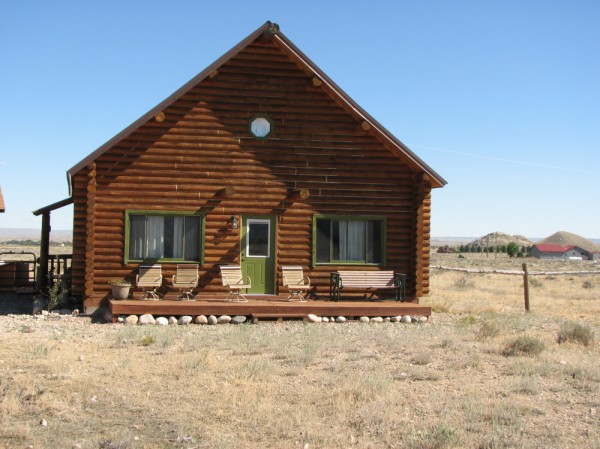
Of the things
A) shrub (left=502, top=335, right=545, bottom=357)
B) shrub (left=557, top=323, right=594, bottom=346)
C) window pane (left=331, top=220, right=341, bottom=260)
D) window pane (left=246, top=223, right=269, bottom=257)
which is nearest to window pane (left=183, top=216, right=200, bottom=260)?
window pane (left=246, top=223, right=269, bottom=257)

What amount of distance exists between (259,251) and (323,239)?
62.5 inches

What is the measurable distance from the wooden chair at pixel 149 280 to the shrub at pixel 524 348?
802cm

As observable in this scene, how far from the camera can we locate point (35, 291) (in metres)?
18.5

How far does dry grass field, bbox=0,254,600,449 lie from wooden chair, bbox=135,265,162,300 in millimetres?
1797

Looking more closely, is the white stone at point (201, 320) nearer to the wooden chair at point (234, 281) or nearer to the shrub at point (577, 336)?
the wooden chair at point (234, 281)

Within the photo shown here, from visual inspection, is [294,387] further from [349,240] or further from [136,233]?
[349,240]

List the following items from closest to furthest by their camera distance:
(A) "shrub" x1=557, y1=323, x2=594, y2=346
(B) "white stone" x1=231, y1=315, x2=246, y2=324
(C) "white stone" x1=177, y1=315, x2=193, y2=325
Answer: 1. (A) "shrub" x1=557, y1=323, x2=594, y2=346
2. (C) "white stone" x1=177, y1=315, x2=193, y2=325
3. (B) "white stone" x1=231, y1=315, x2=246, y2=324

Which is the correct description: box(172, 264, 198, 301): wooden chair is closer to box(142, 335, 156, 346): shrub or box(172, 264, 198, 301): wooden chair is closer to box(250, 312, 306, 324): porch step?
box(250, 312, 306, 324): porch step

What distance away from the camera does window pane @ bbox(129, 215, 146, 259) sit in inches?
651

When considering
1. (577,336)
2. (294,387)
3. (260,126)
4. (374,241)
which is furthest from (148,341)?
(577,336)

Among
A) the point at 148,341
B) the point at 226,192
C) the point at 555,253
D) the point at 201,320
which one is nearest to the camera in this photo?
the point at 148,341

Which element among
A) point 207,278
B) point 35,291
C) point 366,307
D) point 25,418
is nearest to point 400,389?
point 25,418

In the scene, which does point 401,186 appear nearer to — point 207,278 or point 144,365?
point 207,278

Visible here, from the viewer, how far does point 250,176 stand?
16.9 meters
